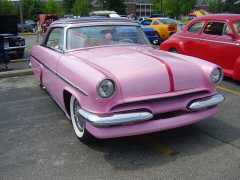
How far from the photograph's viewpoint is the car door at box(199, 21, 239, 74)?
6090mm

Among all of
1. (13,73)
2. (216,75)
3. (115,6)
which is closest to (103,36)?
(216,75)

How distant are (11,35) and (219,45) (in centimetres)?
716

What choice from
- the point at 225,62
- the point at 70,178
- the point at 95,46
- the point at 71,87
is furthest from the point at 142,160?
the point at 225,62

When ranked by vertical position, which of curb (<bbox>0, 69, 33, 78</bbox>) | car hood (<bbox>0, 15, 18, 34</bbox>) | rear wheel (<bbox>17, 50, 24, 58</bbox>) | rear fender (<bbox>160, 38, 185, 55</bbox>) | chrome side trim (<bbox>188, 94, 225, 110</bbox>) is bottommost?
curb (<bbox>0, 69, 33, 78</bbox>)

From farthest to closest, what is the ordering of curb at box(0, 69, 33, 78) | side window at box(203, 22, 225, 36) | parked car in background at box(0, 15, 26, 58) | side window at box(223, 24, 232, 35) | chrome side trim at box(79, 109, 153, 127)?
parked car in background at box(0, 15, 26, 58) < curb at box(0, 69, 33, 78) < side window at box(203, 22, 225, 36) < side window at box(223, 24, 232, 35) < chrome side trim at box(79, 109, 153, 127)

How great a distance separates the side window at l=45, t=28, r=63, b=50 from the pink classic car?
233 mm

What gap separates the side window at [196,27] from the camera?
7056mm

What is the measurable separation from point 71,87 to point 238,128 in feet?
7.75

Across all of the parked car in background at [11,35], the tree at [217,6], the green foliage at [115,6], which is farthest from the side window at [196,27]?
the green foliage at [115,6]

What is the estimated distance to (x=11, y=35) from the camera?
968 centimetres

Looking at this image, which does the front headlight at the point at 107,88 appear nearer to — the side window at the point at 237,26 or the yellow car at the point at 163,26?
the side window at the point at 237,26

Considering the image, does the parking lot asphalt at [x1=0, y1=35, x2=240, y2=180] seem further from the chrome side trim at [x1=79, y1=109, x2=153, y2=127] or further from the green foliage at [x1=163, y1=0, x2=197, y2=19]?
the green foliage at [x1=163, y1=0, x2=197, y2=19]

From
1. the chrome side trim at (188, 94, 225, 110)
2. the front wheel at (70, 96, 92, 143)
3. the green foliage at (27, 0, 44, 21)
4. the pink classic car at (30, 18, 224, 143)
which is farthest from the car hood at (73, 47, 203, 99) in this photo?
the green foliage at (27, 0, 44, 21)

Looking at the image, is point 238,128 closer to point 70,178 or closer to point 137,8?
point 70,178
